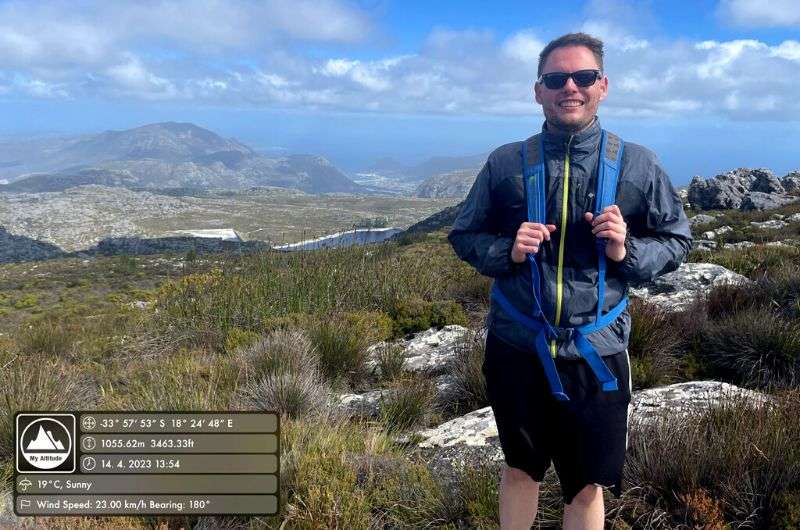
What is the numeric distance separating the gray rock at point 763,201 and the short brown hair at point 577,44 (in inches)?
1116

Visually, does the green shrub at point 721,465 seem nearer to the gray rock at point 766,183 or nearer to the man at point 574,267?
the man at point 574,267

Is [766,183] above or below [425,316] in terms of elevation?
above

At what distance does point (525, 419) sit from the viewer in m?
2.01

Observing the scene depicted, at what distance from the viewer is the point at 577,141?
1.92m

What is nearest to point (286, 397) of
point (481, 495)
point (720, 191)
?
point (481, 495)

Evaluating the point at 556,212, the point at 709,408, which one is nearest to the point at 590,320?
the point at 556,212

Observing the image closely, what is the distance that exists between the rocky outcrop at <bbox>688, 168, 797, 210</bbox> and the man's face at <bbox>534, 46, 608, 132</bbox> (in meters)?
29.0

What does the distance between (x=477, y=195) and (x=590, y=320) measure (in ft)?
2.17

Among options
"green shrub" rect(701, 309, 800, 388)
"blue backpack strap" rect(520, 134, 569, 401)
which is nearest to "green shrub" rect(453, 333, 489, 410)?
"green shrub" rect(701, 309, 800, 388)

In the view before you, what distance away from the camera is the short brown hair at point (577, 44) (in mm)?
1933

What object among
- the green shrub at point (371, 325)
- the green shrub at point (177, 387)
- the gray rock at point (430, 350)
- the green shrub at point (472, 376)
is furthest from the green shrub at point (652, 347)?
the green shrub at point (177, 387)

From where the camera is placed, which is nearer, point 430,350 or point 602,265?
point 602,265

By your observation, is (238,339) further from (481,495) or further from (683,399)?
(683,399)

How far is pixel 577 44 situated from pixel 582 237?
734 millimetres
